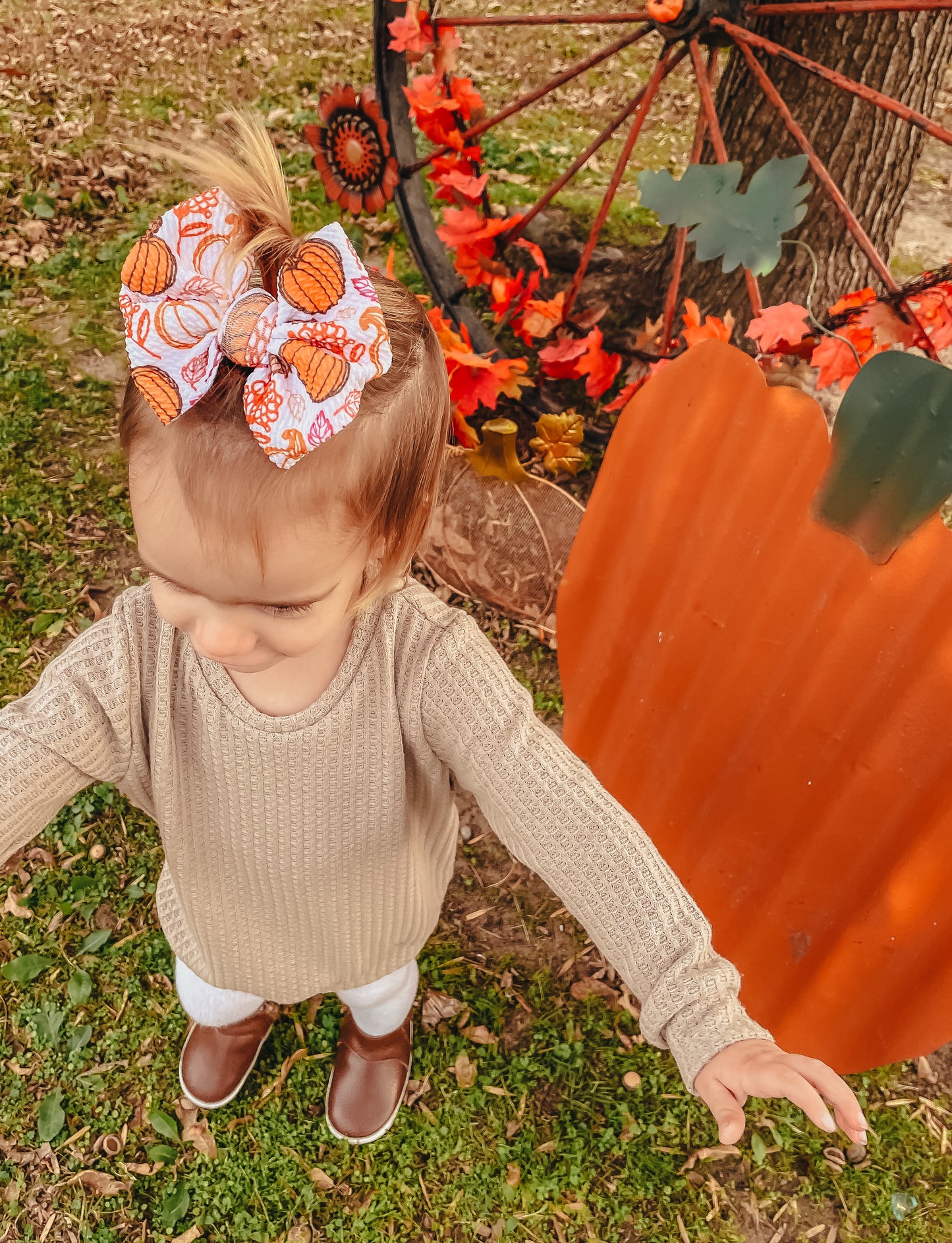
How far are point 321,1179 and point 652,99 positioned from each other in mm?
2676

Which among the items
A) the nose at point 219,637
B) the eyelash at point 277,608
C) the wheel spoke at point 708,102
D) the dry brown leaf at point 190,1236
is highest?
the wheel spoke at point 708,102

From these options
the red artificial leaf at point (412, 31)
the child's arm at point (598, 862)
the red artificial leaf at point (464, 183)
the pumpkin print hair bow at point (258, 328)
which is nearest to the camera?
the pumpkin print hair bow at point (258, 328)

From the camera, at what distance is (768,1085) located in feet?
3.26

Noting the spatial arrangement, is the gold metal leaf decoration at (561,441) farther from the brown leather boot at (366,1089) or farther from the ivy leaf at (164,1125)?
the ivy leaf at (164,1125)

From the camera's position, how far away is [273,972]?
63.2 inches

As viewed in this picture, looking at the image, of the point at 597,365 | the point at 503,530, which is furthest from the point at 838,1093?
the point at 597,365

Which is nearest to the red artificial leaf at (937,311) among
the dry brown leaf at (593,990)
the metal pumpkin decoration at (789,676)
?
the metal pumpkin decoration at (789,676)

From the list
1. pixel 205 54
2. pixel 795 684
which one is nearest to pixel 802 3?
pixel 795 684

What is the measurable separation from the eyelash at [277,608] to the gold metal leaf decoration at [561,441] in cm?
165

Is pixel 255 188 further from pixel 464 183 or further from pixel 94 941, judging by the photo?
pixel 94 941

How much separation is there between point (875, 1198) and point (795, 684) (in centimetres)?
125

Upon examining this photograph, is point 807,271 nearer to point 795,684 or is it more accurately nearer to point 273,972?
point 795,684

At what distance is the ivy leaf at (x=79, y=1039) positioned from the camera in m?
2.01

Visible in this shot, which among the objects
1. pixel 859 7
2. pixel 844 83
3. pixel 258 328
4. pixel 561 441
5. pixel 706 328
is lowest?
pixel 561 441
